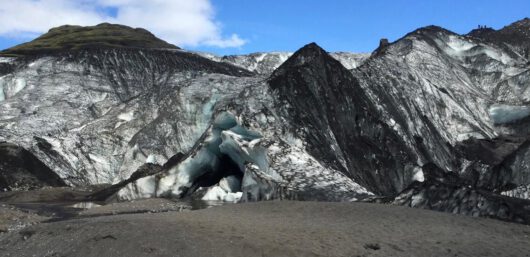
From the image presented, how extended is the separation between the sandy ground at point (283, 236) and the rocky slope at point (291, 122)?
110 inches

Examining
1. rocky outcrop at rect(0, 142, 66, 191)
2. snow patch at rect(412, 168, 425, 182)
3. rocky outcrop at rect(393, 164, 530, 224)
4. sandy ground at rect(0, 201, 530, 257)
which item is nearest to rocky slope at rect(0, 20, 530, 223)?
rocky outcrop at rect(393, 164, 530, 224)

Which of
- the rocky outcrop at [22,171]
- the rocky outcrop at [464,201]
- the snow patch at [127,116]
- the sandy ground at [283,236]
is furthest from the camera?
the snow patch at [127,116]

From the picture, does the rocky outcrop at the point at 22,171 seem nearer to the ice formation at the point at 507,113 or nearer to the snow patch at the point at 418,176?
the snow patch at the point at 418,176

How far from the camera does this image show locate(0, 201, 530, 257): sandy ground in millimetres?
15578

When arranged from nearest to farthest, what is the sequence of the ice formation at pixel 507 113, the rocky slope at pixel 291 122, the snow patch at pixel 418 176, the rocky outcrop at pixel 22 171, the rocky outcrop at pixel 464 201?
the rocky outcrop at pixel 464 201 < the rocky slope at pixel 291 122 < the snow patch at pixel 418 176 < the rocky outcrop at pixel 22 171 < the ice formation at pixel 507 113

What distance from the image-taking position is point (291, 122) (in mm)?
34625

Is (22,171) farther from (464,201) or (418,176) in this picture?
(464,201)

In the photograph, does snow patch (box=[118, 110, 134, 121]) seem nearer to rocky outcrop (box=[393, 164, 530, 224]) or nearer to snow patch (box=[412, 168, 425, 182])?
snow patch (box=[412, 168, 425, 182])

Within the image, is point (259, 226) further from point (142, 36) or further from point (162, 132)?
point (142, 36)

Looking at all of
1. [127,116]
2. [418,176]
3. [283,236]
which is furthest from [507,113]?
[283,236]

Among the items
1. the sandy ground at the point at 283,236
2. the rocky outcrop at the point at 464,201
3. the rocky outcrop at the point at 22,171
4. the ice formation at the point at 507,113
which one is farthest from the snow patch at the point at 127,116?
the rocky outcrop at the point at 464,201

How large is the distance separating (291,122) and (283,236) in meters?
18.3

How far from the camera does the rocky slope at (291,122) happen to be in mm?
32062

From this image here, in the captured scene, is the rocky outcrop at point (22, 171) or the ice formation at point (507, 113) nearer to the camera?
the rocky outcrop at point (22, 171)
